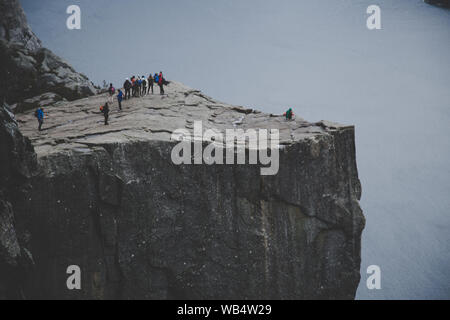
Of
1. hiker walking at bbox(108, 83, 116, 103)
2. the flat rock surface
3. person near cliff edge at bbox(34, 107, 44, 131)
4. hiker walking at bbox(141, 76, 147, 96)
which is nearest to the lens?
the flat rock surface

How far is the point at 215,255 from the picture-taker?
59.9 ft

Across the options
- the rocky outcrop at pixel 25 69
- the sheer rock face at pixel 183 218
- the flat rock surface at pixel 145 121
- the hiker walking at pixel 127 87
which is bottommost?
the sheer rock face at pixel 183 218

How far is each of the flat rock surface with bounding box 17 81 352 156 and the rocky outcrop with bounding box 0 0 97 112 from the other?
2.97 meters

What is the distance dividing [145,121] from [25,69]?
16018 mm

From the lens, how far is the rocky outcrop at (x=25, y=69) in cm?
2748

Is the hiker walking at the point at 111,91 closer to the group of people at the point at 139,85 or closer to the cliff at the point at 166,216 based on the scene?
the group of people at the point at 139,85

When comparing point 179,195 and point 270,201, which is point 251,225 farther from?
point 179,195

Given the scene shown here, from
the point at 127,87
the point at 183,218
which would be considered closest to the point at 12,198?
the point at 183,218

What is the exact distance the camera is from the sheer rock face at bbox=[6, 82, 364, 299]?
1672 centimetres

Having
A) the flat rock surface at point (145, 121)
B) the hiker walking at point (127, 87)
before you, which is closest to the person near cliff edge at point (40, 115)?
the flat rock surface at point (145, 121)

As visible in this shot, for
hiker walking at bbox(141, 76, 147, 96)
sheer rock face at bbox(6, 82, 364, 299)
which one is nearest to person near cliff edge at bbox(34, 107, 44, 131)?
sheer rock face at bbox(6, 82, 364, 299)

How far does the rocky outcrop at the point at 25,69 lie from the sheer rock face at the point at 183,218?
34.9 feet

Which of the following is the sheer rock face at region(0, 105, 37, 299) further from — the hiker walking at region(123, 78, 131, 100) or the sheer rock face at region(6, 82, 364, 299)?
the hiker walking at region(123, 78, 131, 100)
